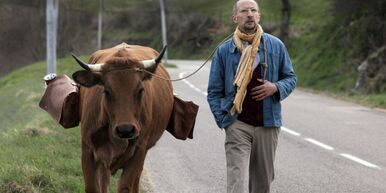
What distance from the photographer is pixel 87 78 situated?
6.50 metres

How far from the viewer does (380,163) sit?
11.3 metres

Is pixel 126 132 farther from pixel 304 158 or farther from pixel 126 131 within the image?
pixel 304 158

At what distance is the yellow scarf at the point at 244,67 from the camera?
6.42m

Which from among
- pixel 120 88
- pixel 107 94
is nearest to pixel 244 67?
pixel 120 88

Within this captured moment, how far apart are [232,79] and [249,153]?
712 mm

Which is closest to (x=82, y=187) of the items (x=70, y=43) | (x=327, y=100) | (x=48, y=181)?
(x=48, y=181)

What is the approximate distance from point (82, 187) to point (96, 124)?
1.64m

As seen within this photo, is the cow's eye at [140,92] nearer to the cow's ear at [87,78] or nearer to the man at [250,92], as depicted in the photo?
the cow's ear at [87,78]

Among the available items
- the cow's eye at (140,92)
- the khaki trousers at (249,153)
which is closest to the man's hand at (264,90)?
the khaki trousers at (249,153)

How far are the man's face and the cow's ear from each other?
1399mm

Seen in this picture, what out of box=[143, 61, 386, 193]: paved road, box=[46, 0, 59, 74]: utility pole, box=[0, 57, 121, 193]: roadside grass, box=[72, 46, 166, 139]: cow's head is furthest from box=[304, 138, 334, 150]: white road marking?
box=[46, 0, 59, 74]: utility pole

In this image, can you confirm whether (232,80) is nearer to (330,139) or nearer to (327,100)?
(330,139)

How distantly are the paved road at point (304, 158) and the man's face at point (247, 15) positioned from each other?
320 cm

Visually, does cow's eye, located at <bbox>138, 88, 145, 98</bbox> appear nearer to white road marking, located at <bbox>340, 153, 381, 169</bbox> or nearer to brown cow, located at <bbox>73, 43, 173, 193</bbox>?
brown cow, located at <bbox>73, 43, 173, 193</bbox>
